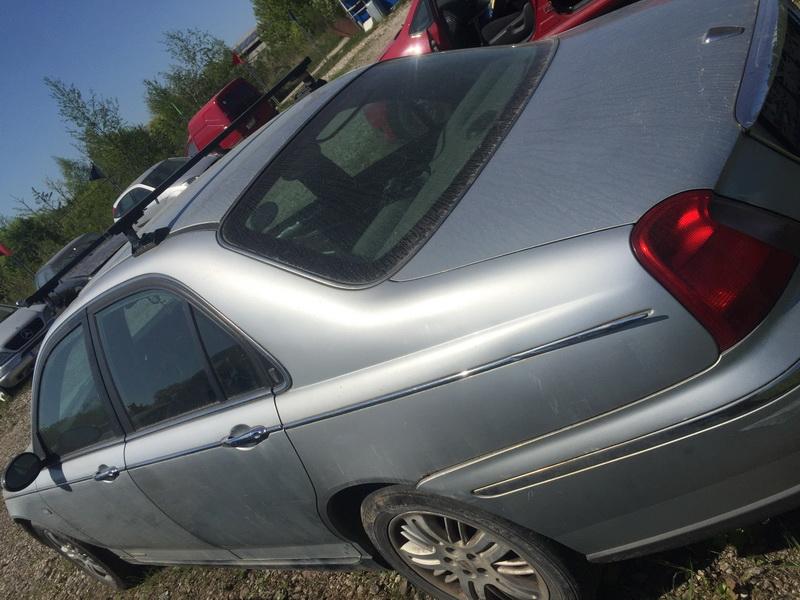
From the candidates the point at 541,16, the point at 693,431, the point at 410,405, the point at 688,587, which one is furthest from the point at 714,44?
the point at 541,16

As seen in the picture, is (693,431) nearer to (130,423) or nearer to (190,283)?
(190,283)

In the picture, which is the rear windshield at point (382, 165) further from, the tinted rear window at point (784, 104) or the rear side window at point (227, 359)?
the tinted rear window at point (784, 104)

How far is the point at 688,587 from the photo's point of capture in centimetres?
229

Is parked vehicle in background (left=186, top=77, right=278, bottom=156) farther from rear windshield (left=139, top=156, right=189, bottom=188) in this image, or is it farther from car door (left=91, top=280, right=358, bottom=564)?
car door (left=91, top=280, right=358, bottom=564)

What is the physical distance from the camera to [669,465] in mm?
1704

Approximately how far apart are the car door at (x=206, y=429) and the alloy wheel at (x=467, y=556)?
0.33 m

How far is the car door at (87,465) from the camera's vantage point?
121 inches

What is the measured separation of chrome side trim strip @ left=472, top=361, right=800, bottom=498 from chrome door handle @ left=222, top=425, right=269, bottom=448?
0.79 m

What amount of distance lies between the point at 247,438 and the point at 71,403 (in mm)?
1443

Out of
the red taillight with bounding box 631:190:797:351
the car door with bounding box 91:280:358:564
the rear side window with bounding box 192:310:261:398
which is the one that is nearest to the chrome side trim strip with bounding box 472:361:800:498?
the red taillight with bounding box 631:190:797:351

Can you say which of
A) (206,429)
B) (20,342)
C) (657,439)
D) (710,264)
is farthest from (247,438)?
(20,342)

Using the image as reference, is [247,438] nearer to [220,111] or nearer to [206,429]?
[206,429]

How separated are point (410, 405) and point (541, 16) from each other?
223 inches

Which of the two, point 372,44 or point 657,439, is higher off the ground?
point 657,439
